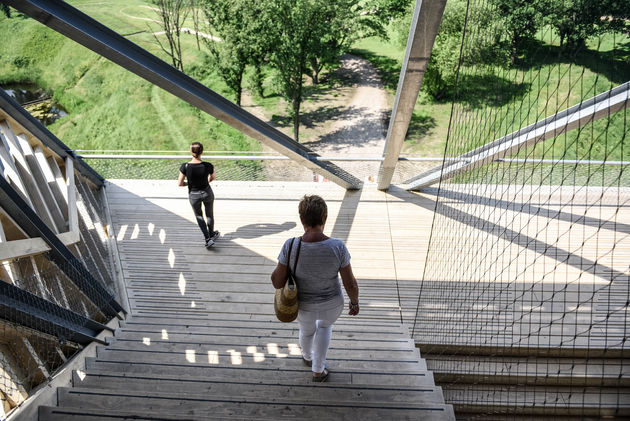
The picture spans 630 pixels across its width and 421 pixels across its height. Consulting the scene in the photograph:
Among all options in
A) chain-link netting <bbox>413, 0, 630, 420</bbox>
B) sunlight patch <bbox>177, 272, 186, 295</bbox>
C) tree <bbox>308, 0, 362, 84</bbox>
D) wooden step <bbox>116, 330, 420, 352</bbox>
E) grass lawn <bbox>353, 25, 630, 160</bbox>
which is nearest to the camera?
chain-link netting <bbox>413, 0, 630, 420</bbox>

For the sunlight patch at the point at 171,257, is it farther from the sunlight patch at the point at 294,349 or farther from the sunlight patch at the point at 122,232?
the sunlight patch at the point at 294,349

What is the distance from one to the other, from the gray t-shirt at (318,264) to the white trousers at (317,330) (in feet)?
0.32

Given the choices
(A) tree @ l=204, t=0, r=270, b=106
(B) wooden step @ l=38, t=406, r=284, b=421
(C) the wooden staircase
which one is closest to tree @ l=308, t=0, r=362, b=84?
(A) tree @ l=204, t=0, r=270, b=106

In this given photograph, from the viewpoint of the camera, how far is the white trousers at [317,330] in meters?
2.24

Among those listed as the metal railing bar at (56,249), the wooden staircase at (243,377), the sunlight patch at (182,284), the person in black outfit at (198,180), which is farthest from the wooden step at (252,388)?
the person in black outfit at (198,180)

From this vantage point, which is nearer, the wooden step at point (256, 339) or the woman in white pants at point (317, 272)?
the woman in white pants at point (317, 272)

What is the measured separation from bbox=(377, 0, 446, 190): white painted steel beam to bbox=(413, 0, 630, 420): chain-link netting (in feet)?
1.18

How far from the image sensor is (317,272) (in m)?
2.10

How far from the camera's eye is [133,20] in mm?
27531

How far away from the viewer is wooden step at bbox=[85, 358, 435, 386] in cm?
250

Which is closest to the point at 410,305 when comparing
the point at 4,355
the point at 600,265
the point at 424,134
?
the point at 600,265

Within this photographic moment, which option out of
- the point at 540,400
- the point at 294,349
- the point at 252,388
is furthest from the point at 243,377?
the point at 540,400

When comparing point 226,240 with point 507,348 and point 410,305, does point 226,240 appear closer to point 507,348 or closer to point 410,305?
point 410,305

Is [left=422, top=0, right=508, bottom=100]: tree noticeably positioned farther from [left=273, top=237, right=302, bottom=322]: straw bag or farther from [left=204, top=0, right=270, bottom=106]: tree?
[left=204, top=0, right=270, bottom=106]: tree
